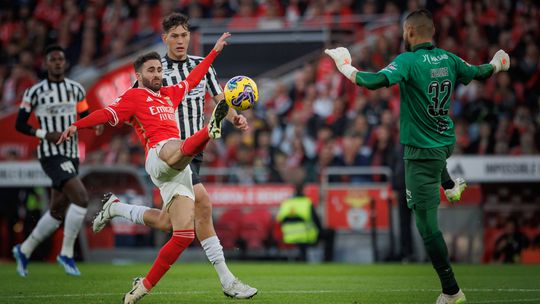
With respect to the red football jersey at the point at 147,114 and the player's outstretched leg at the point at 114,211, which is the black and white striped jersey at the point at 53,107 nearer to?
the player's outstretched leg at the point at 114,211

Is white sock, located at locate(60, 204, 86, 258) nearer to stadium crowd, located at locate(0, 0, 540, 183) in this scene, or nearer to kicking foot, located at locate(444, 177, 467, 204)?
stadium crowd, located at locate(0, 0, 540, 183)

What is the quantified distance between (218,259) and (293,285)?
1739 mm

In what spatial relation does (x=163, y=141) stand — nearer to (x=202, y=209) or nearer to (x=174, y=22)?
(x=202, y=209)

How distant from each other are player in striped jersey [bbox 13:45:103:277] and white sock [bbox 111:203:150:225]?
126 inches

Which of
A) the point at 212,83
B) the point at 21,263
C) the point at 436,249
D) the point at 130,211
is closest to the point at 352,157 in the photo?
the point at 21,263

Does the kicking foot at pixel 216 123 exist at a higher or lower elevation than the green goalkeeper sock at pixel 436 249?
higher

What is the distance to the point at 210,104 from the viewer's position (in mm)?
19391

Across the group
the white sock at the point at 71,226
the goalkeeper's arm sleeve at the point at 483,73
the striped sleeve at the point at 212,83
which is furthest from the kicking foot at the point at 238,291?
the white sock at the point at 71,226

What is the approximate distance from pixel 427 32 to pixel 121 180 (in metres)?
9.85

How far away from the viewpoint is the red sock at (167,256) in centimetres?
718

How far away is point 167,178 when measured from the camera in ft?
24.8

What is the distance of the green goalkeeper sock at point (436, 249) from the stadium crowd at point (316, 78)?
8.58m

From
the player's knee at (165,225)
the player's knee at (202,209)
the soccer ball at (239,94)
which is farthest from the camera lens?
the player's knee at (202,209)

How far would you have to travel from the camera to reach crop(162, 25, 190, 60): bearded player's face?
8.66 m
